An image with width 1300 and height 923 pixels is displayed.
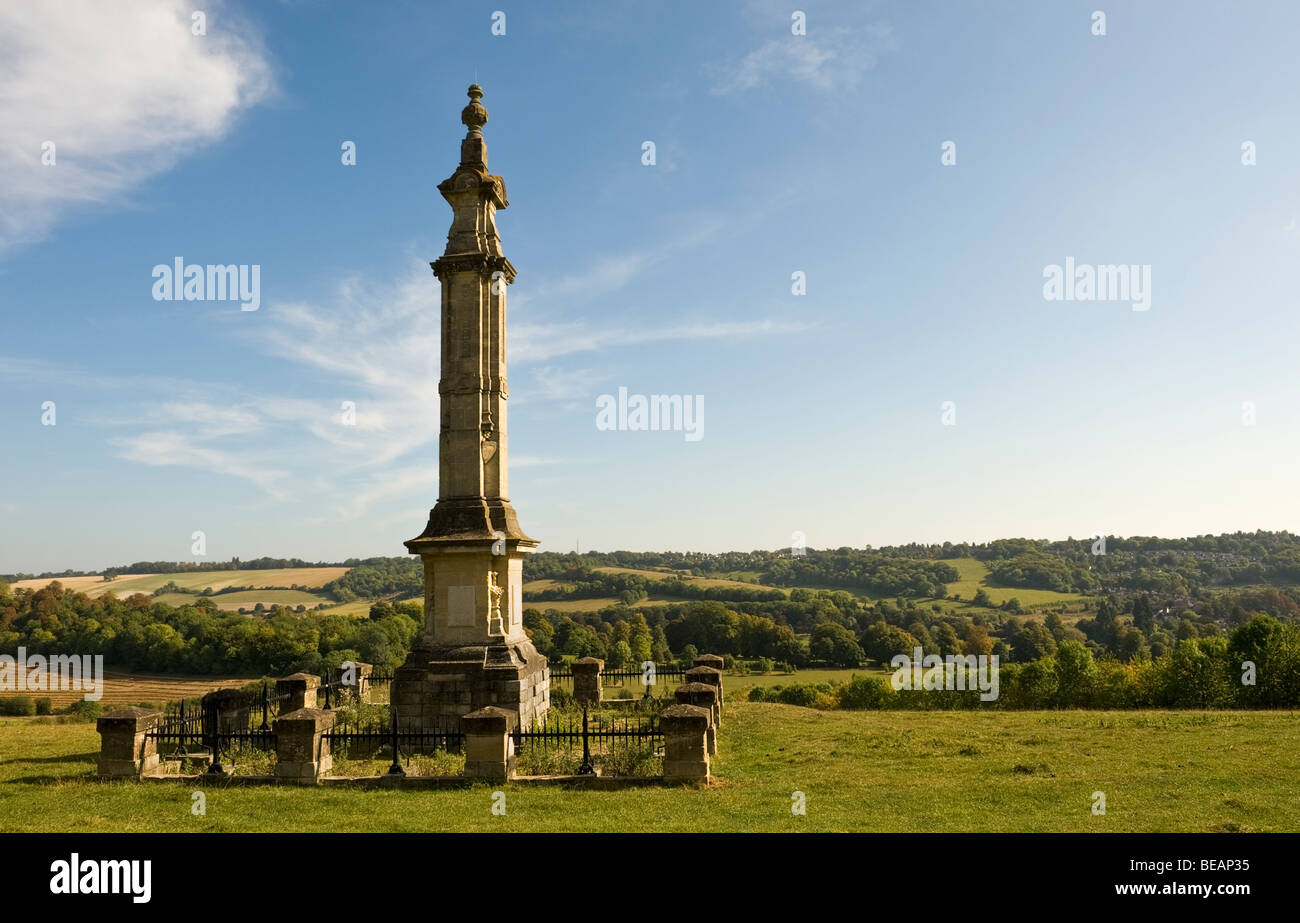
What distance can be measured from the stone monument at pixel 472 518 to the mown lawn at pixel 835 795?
3.76 m

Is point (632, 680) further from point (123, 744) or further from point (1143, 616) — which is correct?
point (1143, 616)

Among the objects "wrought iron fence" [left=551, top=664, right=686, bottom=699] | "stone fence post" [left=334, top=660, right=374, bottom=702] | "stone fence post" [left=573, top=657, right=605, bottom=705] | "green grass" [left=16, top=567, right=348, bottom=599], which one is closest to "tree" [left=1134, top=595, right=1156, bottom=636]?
"wrought iron fence" [left=551, top=664, right=686, bottom=699]

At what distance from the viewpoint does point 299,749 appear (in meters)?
11.7

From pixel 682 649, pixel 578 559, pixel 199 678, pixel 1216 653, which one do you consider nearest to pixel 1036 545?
pixel 578 559

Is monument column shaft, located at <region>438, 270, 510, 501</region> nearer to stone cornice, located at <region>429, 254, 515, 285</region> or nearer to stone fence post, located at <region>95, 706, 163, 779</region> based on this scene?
stone cornice, located at <region>429, 254, 515, 285</region>

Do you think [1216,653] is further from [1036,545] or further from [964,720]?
[1036,545]

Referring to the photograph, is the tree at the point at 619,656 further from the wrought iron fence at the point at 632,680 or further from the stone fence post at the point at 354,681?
the stone fence post at the point at 354,681

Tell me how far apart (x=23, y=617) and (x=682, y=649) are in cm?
5811

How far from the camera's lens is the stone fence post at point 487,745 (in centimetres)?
1157

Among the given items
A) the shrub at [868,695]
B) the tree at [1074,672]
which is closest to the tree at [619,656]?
the shrub at [868,695]

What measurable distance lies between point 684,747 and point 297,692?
32.4 feet

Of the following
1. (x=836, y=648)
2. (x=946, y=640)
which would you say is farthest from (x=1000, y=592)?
(x=836, y=648)

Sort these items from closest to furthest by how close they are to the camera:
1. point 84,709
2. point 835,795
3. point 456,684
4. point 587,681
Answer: point 835,795, point 456,684, point 587,681, point 84,709

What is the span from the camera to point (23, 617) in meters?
67.5
